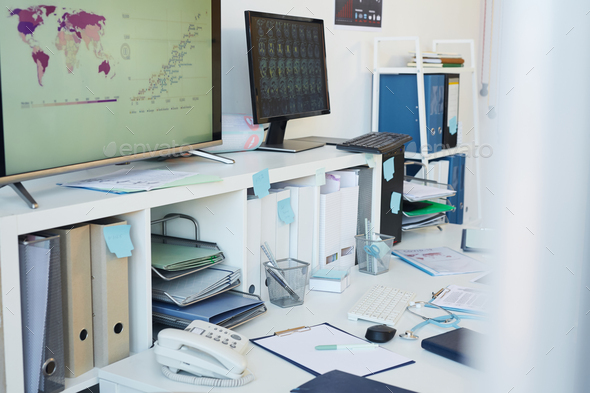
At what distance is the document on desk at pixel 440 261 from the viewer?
165 cm

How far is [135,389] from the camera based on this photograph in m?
0.93

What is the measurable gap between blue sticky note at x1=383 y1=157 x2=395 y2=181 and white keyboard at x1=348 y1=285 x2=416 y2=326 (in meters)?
0.50

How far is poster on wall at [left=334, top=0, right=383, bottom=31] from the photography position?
2.45m

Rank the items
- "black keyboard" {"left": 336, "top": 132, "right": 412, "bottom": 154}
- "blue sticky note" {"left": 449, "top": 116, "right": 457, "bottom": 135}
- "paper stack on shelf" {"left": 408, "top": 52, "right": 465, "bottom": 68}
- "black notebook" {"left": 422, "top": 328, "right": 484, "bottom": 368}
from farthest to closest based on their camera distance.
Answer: "blue sticky note" {"left": 449, "top": 116, "right": 457, "bottom": 135}
"paper stack on shelf" {"left": 408, "top": 52, "right": 465, "bottom": 68}
"black keyboard" {"left": 336, "top": 132, "right": 412, "bottom": 154}
"black notebook" {"left": 422, "top": 328, "right": 484, "bottom": 368}

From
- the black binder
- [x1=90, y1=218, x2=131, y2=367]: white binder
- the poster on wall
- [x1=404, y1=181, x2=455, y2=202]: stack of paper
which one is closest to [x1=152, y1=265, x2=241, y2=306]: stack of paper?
[x1=90, y1=218, x2=131, y2=367]: white binder

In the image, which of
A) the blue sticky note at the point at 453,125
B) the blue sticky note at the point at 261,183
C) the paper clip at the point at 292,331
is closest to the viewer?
the paper clip at the point at 292,331

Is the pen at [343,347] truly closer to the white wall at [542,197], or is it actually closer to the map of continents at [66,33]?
the map of continents at [66,33]

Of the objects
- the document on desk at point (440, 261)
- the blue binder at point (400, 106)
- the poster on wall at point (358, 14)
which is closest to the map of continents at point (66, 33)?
the document on desk at point (440, 261)

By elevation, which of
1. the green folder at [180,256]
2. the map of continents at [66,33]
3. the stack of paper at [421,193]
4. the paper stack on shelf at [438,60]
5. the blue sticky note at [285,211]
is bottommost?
the green folder at [180,256]

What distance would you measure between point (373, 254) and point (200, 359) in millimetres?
792

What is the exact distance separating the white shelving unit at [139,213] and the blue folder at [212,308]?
75 millimetres

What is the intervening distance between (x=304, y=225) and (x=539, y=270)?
130 centimetres

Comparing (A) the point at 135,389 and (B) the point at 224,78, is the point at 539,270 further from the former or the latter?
(B) the point at 224,78

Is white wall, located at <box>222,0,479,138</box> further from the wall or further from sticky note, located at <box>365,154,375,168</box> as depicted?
sticky note, located at <box>365,154,375,168</box>
